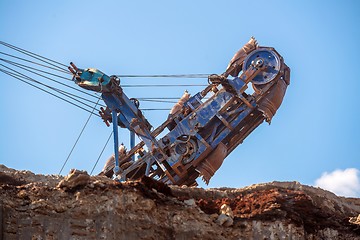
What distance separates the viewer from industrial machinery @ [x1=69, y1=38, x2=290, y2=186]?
2600 cm

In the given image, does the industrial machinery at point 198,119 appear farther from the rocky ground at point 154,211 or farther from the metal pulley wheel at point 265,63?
the rocky ground at point 154,211

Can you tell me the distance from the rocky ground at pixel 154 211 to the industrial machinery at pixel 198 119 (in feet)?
23.6

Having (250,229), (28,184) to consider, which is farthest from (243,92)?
(28,184)

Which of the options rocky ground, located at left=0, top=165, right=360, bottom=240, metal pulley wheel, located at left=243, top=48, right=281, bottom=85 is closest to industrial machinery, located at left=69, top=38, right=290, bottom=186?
metal pulley wheel, located at left=243, top=48, right=281, bottom=85

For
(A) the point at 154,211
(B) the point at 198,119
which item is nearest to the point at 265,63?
(B) the point at 198,119

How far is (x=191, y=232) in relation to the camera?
16750 millimetres

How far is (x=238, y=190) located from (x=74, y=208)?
14.2ft

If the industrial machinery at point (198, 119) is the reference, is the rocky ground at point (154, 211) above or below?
below

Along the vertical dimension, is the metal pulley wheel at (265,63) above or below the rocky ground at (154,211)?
above

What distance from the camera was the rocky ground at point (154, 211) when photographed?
15625 millimetres

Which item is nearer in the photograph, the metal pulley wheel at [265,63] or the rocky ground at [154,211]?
the rocky ground at [154,211]

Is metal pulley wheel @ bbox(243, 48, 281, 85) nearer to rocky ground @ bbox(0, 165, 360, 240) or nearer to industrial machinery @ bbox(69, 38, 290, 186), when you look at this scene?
industrial machinery @ bbox(69, 38, 290, 186)

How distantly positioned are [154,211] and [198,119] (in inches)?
395

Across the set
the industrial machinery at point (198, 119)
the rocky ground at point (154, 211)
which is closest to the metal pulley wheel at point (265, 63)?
the industrial machinery at point (198, 119)
